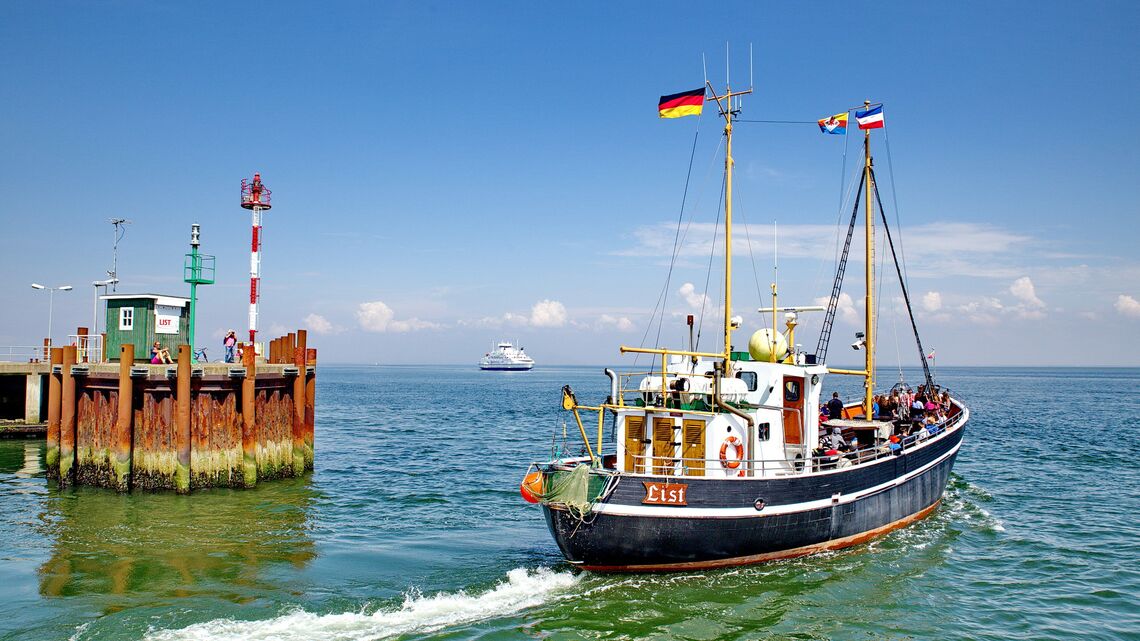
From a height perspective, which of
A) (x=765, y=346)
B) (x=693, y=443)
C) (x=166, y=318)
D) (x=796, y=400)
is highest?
(x=166, y=318)

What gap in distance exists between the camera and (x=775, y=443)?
62.0 ft

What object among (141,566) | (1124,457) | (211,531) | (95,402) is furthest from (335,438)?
(1124,457)

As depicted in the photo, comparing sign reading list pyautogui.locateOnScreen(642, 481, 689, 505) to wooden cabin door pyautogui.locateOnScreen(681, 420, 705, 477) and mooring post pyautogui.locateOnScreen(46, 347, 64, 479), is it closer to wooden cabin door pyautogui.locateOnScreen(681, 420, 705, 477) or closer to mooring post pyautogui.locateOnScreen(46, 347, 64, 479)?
wooden cabin door pyautogui.locateOnScreen(681, 420, 705, 477)

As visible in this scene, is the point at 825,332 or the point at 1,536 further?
the point at 825,332

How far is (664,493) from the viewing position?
1552cm

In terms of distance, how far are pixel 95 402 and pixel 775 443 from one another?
67.8 ft

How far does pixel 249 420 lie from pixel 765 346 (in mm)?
16135

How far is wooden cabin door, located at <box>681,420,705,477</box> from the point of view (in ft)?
56.4

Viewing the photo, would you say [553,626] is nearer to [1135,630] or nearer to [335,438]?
[1135,630]

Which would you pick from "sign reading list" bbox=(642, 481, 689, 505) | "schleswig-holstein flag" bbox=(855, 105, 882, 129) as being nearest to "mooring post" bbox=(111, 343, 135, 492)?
"sign reading list" bbox=(642, 481, 689, 505)

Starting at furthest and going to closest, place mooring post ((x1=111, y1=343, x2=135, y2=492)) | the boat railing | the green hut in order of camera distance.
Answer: the green hut < mooring post ((x1=111, y1=343, x2=135, y2=492)) < the boat railing

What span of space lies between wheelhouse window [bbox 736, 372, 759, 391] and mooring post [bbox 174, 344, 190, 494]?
51.6 ft

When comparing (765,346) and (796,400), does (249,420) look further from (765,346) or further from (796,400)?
(796,400)

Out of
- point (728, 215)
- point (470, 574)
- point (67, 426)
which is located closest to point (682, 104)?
point (728, 215)
